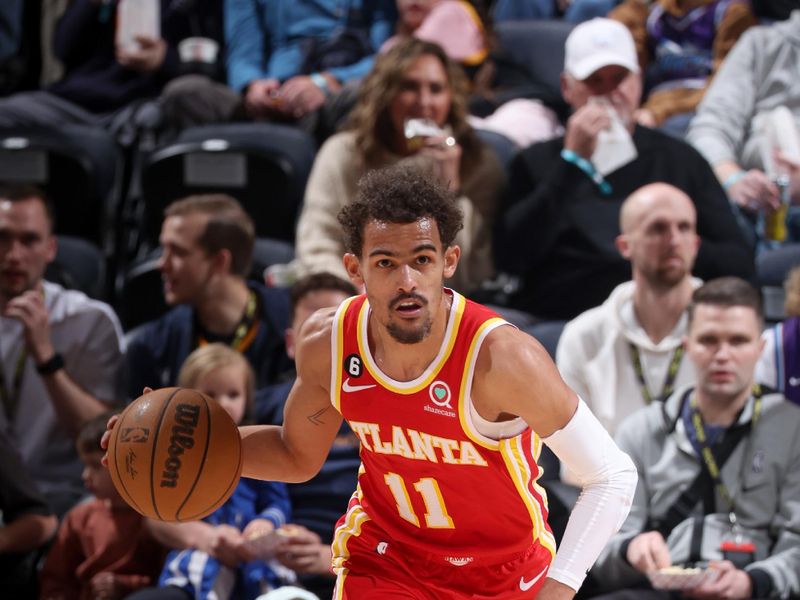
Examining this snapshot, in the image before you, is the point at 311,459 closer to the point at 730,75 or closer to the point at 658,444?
the point at 658,444

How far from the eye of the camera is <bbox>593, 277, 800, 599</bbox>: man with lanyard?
3877 millimetres

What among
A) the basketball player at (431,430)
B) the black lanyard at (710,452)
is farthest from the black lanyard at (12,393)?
the black lanyard at (710,452)

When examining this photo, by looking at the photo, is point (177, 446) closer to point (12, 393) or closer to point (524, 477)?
point (524, 477)

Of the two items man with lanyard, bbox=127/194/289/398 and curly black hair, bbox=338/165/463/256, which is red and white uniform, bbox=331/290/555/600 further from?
man with lanyard, bbox=127/194/289/398

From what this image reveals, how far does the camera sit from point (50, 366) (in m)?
4.63

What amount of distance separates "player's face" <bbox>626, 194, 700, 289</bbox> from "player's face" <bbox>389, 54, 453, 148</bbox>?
3.61 ft

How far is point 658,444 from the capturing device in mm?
4109

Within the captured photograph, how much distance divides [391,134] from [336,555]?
2.51m

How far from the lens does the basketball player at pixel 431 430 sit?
9.04 feet

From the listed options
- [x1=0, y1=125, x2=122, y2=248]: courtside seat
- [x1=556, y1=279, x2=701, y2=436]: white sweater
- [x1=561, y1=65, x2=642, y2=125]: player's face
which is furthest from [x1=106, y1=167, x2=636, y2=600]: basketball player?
[x1=0, y1=125, x2=122, y2=248]: courtside seat

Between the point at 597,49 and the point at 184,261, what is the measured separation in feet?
6.56

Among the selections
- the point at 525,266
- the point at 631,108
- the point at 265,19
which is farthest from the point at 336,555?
the point at 265,19

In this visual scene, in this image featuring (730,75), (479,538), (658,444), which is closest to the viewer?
(479,538)

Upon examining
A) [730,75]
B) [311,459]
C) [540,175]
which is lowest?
[311,459]
